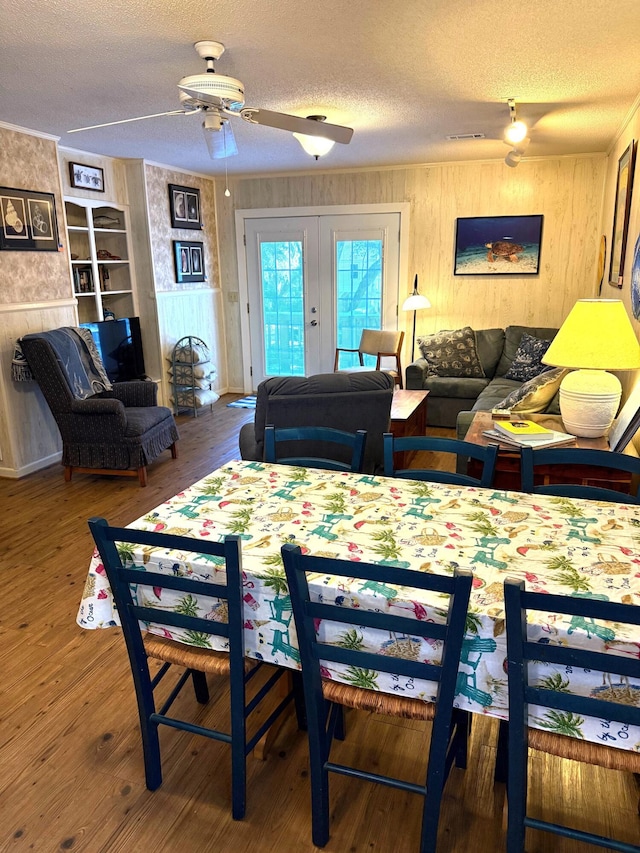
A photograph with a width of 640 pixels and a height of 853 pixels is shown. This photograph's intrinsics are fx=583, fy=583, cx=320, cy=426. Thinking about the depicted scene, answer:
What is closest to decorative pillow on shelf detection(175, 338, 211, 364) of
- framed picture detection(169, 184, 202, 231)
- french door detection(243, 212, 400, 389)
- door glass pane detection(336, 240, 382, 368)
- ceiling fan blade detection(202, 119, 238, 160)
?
french door detection(243, 212, 400, 389)

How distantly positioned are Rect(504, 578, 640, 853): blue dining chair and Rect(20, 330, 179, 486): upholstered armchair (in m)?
3.43

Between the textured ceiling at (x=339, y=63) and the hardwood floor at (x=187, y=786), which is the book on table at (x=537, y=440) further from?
the textured ceiling at (x=339, y=63)

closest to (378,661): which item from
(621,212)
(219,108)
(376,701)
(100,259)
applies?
(376,701)

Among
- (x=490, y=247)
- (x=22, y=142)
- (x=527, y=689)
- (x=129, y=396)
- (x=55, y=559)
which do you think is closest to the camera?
(x=527, y=689)

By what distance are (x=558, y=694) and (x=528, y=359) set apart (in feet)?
15.6

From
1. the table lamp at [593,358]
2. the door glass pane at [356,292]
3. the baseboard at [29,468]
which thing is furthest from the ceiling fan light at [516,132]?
the baseboard at [29,468]

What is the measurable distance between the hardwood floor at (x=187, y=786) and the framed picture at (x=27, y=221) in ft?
9.63

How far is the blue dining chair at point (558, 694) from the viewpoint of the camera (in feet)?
3.63

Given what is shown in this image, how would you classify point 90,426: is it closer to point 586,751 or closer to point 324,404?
point 324,404

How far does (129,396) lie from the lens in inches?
186

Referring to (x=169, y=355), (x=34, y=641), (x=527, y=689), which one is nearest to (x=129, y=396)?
(x=169, y=355)

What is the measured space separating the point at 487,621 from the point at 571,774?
90 centimetres

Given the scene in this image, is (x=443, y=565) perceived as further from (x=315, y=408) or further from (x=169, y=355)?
(x=169, y=355)

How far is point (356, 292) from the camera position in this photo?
655 centimetres
